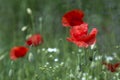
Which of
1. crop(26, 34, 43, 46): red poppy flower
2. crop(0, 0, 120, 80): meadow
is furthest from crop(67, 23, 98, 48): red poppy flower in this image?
crop(26, 34, 43, 46): red poppy flower

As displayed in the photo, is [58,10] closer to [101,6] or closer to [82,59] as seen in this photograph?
[101,6]

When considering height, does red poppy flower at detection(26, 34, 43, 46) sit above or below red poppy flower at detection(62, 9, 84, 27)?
below

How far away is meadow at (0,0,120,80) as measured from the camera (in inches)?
121

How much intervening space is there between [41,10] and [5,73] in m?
2.13

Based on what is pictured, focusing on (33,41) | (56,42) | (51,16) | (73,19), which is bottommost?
(51,16)

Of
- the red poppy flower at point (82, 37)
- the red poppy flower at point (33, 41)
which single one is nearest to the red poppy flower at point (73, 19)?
the red poppy flower at point (82, 37)

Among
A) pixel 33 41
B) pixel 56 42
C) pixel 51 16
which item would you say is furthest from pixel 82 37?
pixel 51 16

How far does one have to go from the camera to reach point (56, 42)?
180 inches

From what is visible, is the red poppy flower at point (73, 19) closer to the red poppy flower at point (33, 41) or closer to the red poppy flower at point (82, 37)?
the red poppy flower at point (82, 37)

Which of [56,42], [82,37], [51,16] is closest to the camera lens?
[82,37]

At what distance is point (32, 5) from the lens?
233 inches

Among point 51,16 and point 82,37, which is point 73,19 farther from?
point 51,16

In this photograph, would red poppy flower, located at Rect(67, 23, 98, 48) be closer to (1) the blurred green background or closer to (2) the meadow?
(2) the meadow

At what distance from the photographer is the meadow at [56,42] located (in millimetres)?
3086
